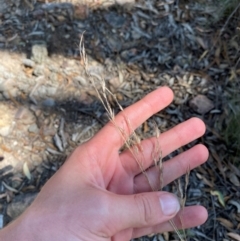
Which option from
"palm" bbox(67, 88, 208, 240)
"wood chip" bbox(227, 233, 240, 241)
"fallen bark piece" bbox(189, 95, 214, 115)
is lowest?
"wood chip" bbox(227, 233, 240, 241)

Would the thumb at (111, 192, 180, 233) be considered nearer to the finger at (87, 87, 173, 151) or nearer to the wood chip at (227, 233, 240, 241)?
the finger at (87, 87, 173, 151)

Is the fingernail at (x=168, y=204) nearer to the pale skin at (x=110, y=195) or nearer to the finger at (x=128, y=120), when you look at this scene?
the pale skin at (x=110, y=195)

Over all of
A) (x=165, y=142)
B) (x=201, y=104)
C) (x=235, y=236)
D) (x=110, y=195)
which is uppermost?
(x=110, y=195)

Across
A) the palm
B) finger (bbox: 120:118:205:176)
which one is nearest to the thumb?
the palm

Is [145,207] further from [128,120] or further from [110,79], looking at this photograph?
[110,79]

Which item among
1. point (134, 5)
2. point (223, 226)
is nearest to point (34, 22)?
point (134, 5)

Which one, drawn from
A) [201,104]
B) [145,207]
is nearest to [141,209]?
[145,207]
